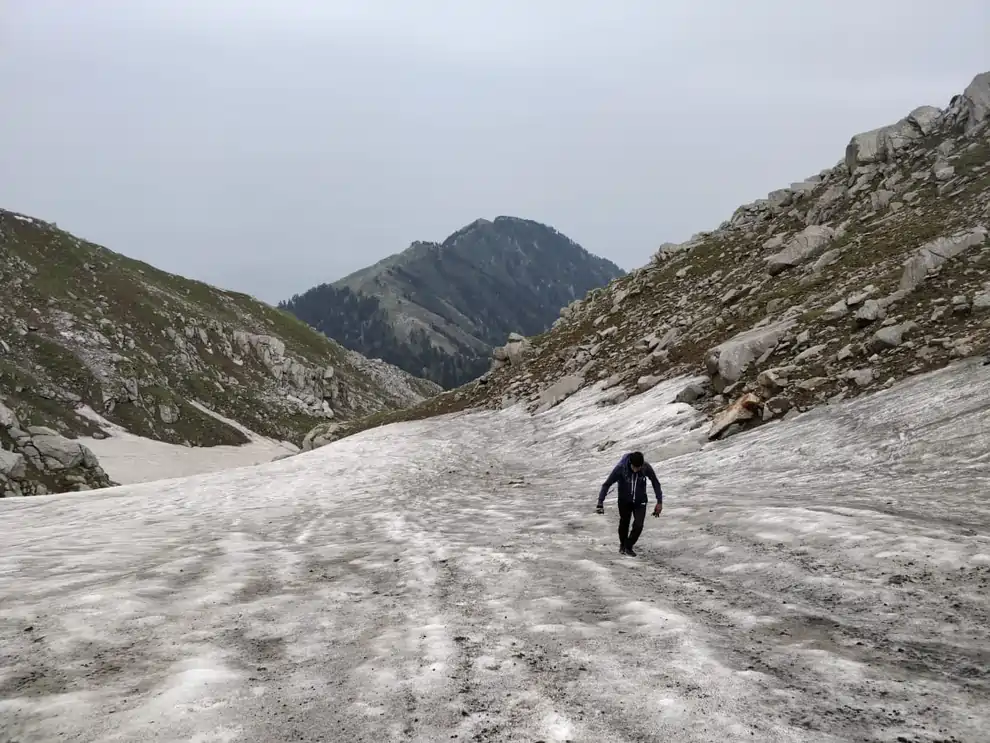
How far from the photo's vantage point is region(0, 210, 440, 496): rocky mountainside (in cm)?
8225

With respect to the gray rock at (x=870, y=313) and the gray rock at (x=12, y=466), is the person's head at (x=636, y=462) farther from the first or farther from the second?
the gray rock at (x=12, y=466)

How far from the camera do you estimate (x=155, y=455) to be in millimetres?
75125

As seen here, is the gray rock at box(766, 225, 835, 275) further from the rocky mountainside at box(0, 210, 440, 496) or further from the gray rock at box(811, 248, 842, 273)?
the rocky mountainside at box(0, 210, 440, 496)

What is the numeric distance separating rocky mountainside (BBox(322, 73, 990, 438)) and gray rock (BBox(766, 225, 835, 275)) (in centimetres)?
10

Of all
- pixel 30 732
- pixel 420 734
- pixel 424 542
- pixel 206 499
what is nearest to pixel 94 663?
pixel 30 732

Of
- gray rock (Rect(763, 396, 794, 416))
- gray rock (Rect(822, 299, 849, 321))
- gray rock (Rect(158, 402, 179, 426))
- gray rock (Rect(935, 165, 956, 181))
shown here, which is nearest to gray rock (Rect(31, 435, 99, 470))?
gray rock (Rect(763, 396, 794, 416))

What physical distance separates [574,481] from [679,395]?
292 inches

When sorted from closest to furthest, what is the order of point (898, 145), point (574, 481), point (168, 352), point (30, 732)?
point (30, 732) < point (574, 481) < point (898, 145) < point (168, 352)

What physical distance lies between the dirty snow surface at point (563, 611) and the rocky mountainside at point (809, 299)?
305cm

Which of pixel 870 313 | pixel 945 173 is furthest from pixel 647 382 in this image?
pixel 945 173

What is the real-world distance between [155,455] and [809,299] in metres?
75.3

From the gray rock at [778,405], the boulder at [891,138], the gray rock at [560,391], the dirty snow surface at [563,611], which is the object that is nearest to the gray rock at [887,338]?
the dirty snow surface at [563,611]

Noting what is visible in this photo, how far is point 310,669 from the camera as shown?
648 centimetres

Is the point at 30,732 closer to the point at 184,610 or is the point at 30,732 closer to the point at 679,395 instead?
the point at 184,610
